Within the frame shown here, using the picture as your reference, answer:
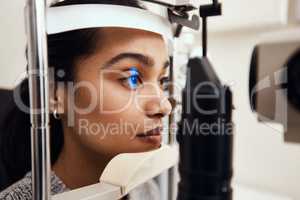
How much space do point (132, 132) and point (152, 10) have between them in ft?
0.68

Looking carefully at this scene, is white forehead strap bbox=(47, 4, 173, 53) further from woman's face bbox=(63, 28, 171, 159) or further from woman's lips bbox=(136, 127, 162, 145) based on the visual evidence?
woman's lips bbox=(136, 127, 162, 145)

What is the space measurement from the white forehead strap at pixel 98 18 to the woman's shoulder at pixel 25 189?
A: 9.4 inches

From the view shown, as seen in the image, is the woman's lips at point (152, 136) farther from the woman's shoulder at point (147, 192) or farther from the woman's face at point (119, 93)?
the woman's shoulder at point (147, 192)

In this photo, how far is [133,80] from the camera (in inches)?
19.4

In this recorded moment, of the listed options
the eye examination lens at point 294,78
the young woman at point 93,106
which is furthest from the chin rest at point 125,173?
the eye examination lens at point 294,78

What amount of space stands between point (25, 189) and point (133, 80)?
25 cm

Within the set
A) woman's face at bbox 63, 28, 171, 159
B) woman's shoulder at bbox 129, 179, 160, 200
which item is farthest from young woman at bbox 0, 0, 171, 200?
woman's shoulder at bbox 129, 179, 160, 200

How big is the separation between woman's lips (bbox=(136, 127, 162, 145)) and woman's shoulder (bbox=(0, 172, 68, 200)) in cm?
15

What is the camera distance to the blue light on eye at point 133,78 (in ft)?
1.60

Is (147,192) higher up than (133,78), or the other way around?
(133,78)

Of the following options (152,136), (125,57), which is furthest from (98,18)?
(152,136)

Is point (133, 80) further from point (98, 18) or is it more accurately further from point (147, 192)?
point (147, 192)

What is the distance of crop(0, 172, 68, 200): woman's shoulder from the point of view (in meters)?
0.48

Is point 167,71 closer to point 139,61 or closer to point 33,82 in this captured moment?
point 139,61
